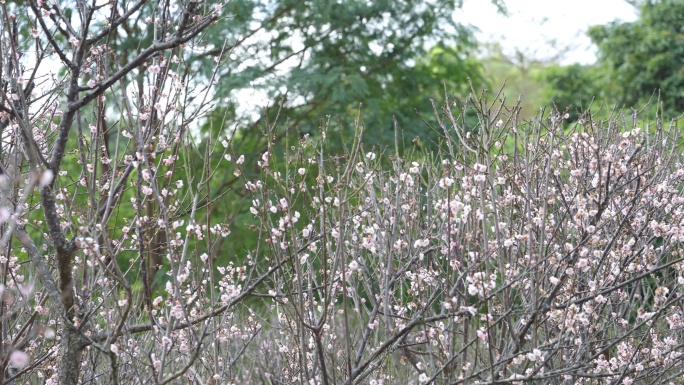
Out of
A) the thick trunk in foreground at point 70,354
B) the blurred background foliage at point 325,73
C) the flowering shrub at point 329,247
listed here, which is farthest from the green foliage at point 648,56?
the thick trunk in foreground at point 70,354

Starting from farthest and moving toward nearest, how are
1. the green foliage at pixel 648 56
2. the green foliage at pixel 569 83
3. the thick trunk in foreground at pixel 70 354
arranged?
the green foliage at pixel 569 83
the green foliage at pixel 648 56
the thick trunk in foreground at pixel 70 354

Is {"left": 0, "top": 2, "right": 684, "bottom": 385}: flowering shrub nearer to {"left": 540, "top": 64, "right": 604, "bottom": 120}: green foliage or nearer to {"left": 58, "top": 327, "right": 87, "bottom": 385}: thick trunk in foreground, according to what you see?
{"left": 58, "top": 327, "right": 87, "bottom": 385}: thick trunk in foreground

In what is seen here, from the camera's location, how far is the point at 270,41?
40.3 ft

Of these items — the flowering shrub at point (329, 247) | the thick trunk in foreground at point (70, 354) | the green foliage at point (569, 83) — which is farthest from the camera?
the green foliage at point (569, 83)

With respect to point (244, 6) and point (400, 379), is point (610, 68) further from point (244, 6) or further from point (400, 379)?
point (400, 379)

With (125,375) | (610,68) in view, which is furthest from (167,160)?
(610,68)

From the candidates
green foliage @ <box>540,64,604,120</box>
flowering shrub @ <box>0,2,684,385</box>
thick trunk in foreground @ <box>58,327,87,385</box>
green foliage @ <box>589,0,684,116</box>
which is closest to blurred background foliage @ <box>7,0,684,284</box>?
green foliage @ <box>589,0,684,116</box>

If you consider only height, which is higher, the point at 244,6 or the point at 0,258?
the point at 244,6

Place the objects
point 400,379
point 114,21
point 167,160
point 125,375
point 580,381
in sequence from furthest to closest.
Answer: point 400,379, point 125,375, point 580,381, point 167,160, point 114,21

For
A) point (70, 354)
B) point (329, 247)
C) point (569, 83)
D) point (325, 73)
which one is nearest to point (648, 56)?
point (569, 83)

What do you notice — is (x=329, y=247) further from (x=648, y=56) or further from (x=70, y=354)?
(x=648, y=56)

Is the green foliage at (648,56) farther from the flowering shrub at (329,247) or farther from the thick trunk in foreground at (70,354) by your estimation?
the thick trunk in foreground at (70,354)

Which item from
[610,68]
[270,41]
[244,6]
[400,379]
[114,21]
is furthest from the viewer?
[610,68]

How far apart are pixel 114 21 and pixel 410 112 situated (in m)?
9.73
